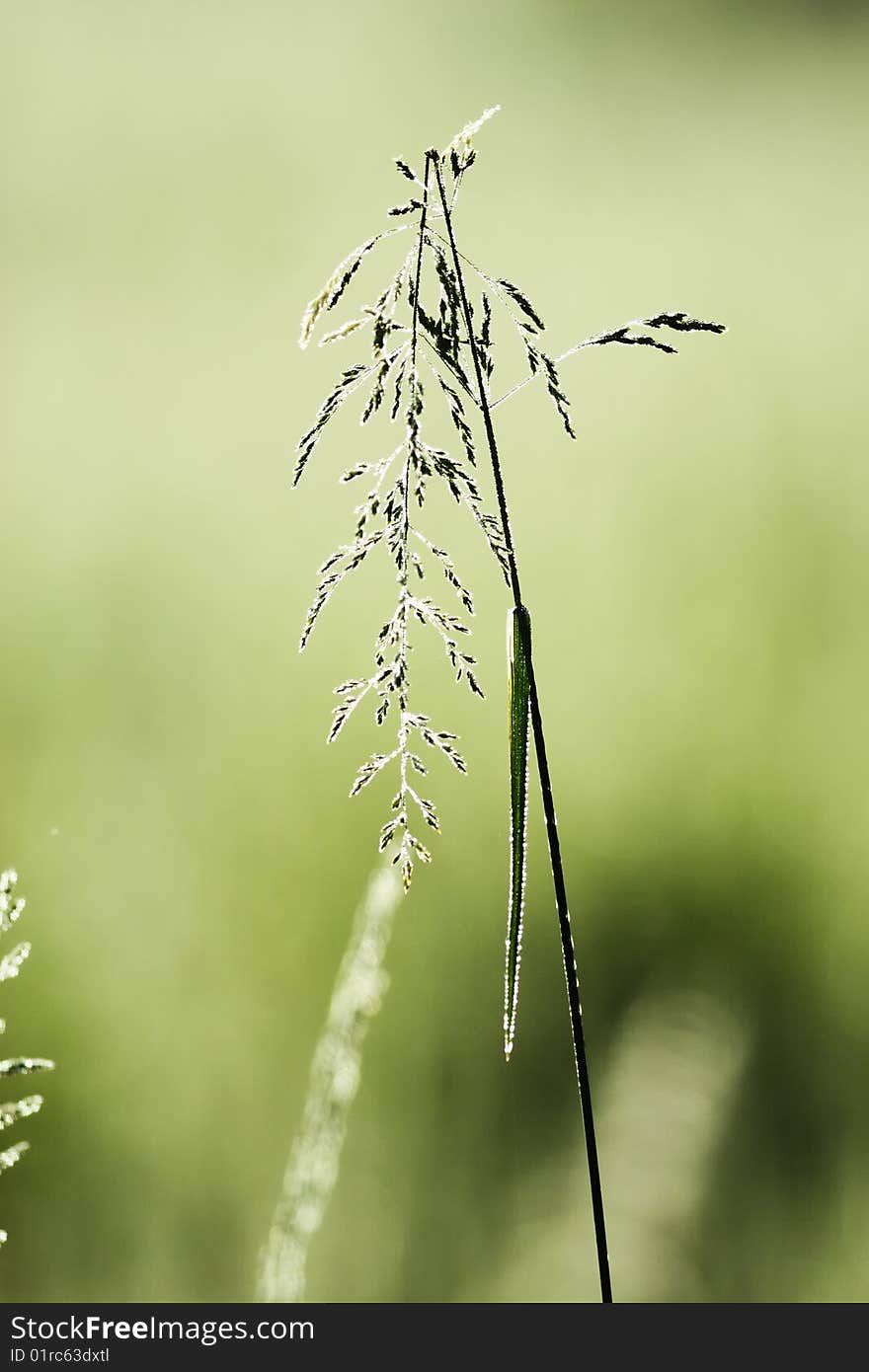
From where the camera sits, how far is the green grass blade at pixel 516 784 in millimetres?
601

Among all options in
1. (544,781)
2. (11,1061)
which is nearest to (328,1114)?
(11,1061)

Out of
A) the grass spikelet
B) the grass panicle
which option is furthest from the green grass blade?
the grass spikelet

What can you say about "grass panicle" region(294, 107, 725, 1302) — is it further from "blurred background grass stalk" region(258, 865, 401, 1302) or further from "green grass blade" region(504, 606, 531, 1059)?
"blurred background grass stalk" region(258, 865, 401, 1302)

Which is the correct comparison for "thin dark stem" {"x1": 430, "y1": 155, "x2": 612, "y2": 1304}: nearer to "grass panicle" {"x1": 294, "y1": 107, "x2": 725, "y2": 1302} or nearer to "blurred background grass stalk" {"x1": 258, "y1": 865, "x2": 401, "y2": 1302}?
"grass panicle" {"x1": 294, "y1": 107, "x2": 725, "y2": 1302}

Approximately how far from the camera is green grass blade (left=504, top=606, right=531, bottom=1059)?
0.60m

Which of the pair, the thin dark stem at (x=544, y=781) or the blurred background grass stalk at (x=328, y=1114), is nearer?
the thin dark stem at (x=544, y=781)

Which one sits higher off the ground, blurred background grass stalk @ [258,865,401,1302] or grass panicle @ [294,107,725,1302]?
grass panicle @ [294,107,725,1302]

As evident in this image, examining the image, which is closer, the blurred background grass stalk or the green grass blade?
the green grass blade

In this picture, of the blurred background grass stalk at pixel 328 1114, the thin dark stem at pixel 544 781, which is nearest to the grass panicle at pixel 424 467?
the thin dark stem at pixel 544 781

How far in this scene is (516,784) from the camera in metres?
0.64

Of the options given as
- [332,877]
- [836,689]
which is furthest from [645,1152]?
[836,689]

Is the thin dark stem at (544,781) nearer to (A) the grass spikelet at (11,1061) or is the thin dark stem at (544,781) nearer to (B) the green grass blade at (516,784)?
(B) the green grass blade at (516,784)

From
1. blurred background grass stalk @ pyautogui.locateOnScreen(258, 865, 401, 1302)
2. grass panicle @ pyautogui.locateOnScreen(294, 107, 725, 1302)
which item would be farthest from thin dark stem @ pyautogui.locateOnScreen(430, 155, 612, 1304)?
blurred background grass stalk @ pyautogui.locateOnScreen(258, 865, 401, 1302)
